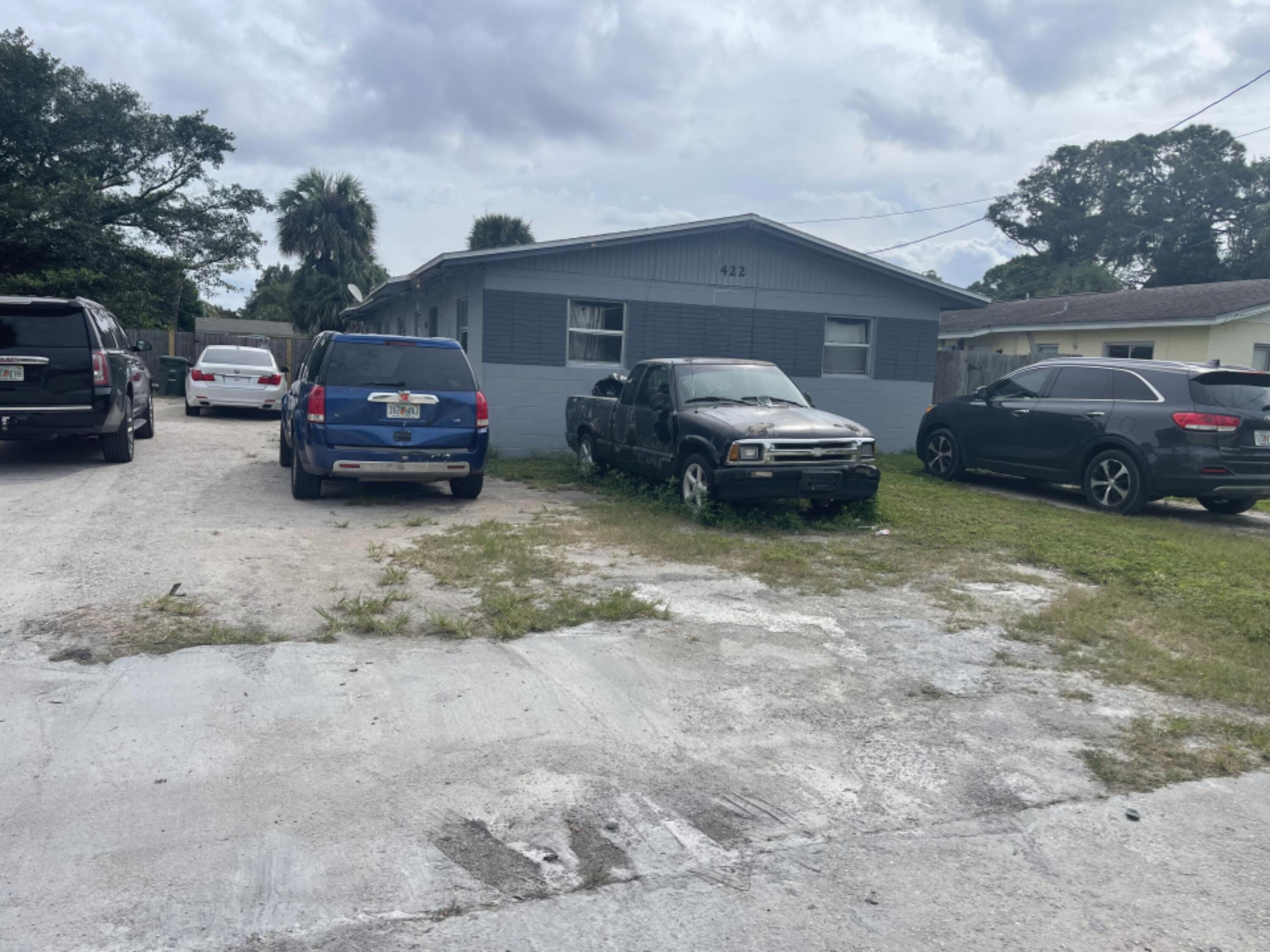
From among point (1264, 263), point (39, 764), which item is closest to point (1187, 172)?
point (1264, 263)

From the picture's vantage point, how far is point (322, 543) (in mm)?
7980

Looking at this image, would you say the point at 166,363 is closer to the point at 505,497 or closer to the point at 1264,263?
the point at 505,497

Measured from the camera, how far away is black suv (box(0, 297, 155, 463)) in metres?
10.6

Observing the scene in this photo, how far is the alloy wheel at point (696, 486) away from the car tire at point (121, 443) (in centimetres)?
707

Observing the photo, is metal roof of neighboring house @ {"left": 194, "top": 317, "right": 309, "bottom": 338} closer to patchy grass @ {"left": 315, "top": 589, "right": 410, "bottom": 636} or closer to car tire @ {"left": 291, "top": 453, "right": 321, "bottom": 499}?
car tire @ {"left": 291, "top": 453, "right": 321, "bottom": 499}

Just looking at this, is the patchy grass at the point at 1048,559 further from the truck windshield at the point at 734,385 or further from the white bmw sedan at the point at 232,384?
the white bmw sedan at the point at 232,384

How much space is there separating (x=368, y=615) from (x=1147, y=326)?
72.0 feet

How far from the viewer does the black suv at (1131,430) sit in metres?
9.84

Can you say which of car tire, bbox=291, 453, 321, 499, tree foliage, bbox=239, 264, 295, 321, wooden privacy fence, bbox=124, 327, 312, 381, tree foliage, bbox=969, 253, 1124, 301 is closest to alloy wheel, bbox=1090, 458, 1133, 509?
car tire, bbox=291, 453, 321, 499

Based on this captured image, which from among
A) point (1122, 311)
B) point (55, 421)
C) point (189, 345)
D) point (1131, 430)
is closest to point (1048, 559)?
point (1131, 430)

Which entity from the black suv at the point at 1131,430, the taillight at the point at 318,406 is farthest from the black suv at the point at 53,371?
the black suv at the point at 1131,430

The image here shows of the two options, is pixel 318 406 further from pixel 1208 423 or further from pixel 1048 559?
pixel 1208 423

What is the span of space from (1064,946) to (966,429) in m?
10.6

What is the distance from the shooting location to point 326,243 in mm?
38312
